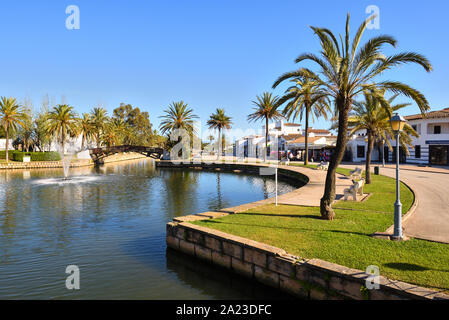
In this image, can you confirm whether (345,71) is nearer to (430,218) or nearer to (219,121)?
(430,218)

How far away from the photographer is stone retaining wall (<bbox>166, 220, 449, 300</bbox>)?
214 inches

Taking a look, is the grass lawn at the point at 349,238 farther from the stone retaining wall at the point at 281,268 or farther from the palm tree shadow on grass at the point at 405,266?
the stone retaining wall at the point at 281,268

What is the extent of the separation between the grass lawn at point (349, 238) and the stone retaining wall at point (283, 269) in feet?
1.54

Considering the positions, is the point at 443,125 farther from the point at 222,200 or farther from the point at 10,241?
the point at 10,241

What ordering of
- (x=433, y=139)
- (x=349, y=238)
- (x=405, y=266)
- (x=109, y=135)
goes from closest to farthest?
(x=405, y=266)
(x=349, y=238)
(x=433, y=139)
(x=109, y=135)

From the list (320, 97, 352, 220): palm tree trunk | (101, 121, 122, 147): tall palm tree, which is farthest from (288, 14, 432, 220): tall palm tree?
(101, 121, 122, 147): tall palm tree

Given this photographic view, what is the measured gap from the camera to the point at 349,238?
27.3 feet

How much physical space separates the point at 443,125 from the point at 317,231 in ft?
124

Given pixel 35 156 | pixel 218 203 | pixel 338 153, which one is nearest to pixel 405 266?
pixel 338 153

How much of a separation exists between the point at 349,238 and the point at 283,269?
2.46m

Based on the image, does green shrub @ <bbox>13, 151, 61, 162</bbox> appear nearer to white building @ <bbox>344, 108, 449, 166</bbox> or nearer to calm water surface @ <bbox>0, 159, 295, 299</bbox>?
calm water surface @ <bbox>0, 159, 295, 299</bbox>

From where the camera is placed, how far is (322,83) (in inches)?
443

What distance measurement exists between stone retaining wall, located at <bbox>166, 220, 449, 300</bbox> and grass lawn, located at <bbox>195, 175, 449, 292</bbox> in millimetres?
469

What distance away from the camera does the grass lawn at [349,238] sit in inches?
246
